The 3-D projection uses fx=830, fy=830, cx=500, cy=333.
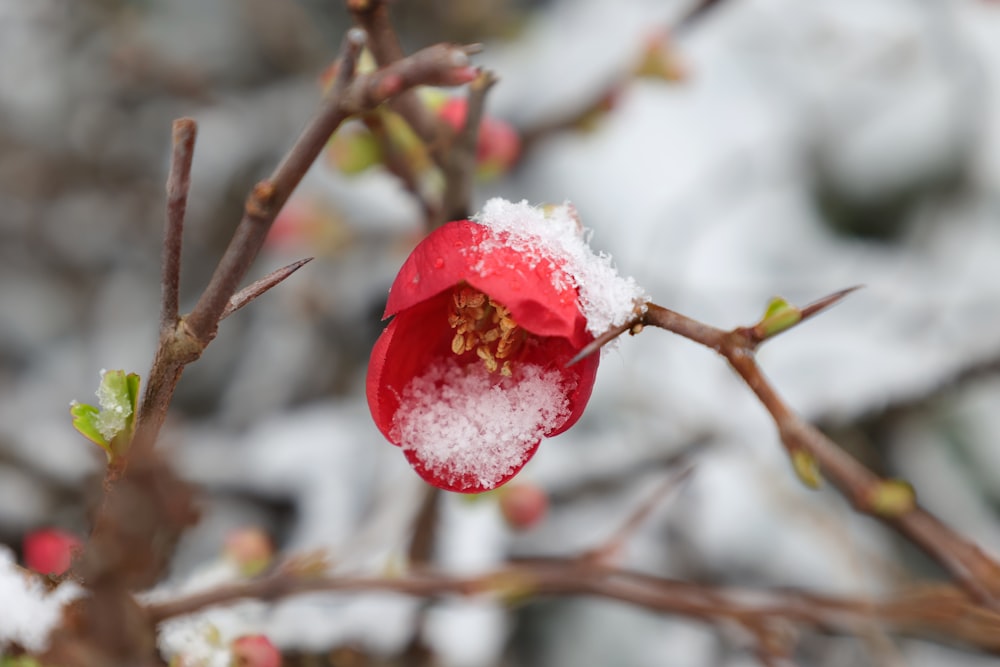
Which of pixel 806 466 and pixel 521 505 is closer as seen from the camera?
pixel 806 466

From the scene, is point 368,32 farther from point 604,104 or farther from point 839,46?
point 839,46

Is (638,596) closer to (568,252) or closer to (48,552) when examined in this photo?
(568,252)

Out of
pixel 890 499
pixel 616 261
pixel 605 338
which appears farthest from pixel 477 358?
pixel 616 261

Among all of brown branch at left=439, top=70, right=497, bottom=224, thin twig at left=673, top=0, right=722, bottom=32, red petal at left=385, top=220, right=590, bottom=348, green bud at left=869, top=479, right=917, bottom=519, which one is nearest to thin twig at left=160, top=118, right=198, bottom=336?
red petal at left=385, top=220, right=590, bottom=348

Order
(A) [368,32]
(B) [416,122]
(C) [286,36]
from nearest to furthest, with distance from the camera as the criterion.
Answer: (A) [368,32] < (B) [416,122] < (C) [286,36]

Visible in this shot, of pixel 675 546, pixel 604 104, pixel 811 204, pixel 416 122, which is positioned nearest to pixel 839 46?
pixel 811 204

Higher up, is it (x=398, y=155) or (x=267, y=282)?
(x=398, y=155)
